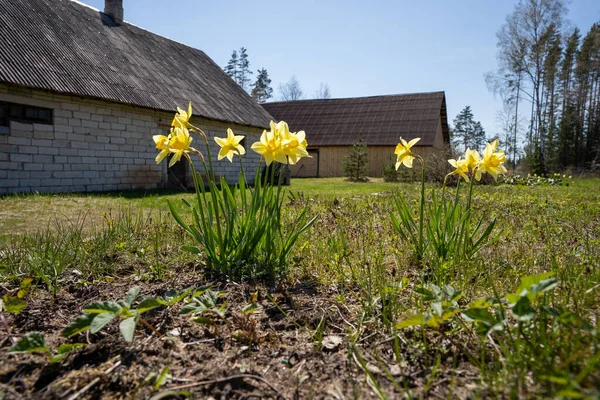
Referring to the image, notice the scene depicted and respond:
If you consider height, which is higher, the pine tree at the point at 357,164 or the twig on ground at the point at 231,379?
the pine tree at the point at 357,164

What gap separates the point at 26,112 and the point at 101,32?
512 cm

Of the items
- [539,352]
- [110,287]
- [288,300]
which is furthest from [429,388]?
[110,287]

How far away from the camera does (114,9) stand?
13023 millimetres

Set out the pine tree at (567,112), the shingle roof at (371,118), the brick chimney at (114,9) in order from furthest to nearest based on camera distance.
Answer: the pine tree at (567,112), the shingle roof at (371,118), the brick chimney at (114,9)

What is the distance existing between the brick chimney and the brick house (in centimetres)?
3

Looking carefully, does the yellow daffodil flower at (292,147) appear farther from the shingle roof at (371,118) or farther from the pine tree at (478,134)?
the pine tree at (478,134)

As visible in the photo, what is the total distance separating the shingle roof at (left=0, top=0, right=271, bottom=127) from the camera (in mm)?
7934

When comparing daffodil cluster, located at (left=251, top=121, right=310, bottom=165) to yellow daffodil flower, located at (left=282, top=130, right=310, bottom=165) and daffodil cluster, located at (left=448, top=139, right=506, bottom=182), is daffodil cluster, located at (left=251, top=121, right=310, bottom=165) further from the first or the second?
daffodil cluster, located at (left=448, top=139, right=506, bottom=182)

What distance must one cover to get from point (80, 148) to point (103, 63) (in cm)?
273

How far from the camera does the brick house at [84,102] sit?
7605mm

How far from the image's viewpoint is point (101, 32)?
11594mm

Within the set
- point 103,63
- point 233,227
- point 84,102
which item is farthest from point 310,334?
point 103,63

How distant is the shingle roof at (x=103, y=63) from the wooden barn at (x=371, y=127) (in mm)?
8064

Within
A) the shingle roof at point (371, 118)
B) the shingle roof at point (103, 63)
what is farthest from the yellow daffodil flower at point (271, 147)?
the shingle roof at point (371, 118)
